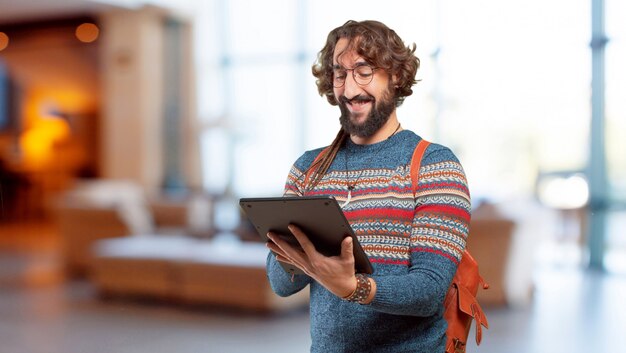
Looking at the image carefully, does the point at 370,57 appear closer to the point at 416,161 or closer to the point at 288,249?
the point at 416,161

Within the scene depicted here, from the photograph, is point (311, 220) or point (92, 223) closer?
point (311, 220)

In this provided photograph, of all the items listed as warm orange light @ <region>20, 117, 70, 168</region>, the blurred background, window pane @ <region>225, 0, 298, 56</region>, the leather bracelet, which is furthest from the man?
warm orange light @ <region>20, 117, 70, 168</region>

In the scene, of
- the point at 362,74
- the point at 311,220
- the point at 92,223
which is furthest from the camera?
the point at 92,223

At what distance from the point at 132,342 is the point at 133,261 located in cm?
165

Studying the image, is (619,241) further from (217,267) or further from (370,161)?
(370,161)

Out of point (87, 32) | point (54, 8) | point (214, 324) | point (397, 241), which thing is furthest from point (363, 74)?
point (87, 32)

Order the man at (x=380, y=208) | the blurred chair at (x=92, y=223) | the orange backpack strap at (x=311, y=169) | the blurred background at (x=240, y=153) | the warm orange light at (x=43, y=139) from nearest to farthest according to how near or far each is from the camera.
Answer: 1. the man at (x=380, y=208)
2. the orange backpack strap at (x=311, y=169)
3. the blurred background at (x=240, y=153)
4. the blurred chair at (x=92, y=223)
5. the warm orange light at (x=43, y=139)

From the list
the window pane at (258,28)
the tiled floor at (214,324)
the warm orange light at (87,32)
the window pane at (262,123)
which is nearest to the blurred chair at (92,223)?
the tiled floor at (214,324)

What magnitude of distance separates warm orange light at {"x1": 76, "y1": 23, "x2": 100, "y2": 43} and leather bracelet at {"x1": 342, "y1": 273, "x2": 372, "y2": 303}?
10144 mm

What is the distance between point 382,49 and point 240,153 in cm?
860

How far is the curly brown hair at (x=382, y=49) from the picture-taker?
1556mm

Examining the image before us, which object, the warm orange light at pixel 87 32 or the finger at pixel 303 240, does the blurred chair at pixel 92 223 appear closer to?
the warm orange light at pixel 87 32

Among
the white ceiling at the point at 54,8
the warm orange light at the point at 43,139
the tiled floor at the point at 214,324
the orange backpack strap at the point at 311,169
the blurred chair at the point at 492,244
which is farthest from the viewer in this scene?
the warm orange light at the point at 43,139

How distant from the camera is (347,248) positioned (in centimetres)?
136
